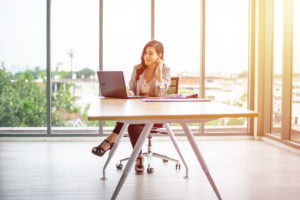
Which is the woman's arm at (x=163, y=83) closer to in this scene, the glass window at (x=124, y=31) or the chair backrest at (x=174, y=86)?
the chair backrest at (x=174, y=86)

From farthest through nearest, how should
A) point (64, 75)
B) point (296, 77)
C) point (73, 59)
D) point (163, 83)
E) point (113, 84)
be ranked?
point (64, 75) → point (73, 59) → point (296, 77) → point (163, 83) → point (113, 84)

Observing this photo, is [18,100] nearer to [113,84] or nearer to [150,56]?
[150,56]

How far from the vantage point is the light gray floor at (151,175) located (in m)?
2.74

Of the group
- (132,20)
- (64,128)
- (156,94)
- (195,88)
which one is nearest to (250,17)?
(195,88)

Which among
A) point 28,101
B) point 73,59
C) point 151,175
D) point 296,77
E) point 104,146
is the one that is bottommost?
point 151,175

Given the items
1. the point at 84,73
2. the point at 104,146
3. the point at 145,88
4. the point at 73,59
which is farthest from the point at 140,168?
the point at 73,59

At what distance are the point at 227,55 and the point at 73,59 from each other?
2244mm

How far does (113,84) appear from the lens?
2.88 m

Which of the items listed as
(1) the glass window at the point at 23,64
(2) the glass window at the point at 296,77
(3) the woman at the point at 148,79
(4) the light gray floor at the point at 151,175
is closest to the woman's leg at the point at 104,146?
(3) the woman at the point at 148,79

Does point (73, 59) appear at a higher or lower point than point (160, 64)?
higher

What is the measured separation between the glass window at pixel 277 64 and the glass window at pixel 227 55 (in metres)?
0.51

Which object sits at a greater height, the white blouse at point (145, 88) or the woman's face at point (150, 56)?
the woman's face at point (150, 56)

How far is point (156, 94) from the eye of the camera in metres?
3.38

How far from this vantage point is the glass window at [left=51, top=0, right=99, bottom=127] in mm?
5016
